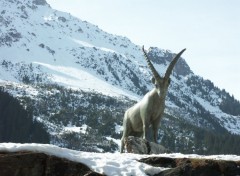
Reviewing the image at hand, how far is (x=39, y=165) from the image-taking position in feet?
44.4

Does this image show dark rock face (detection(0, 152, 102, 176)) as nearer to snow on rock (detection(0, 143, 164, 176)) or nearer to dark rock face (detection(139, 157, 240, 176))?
snow on rock (detection(0, 143, 164, 176))

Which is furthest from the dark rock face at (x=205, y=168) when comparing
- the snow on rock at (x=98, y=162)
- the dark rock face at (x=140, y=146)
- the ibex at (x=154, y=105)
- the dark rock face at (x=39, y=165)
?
the ibex at (x=154, y=105)

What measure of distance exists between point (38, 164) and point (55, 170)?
17.2 inches

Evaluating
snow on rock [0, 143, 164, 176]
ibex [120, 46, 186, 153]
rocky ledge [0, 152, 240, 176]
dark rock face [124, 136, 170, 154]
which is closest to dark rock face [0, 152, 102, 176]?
rocky ledge [0, 152, 240, 176]

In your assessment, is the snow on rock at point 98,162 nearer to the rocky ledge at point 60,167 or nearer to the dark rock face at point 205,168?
the rocky ledge at point 60,167

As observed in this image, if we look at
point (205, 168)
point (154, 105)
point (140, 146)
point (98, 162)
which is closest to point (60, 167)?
point (98, 162)

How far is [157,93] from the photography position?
877 inches

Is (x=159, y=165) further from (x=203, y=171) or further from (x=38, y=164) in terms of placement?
(x=38, y=164)

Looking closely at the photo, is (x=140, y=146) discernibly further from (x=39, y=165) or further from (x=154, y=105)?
(x=39, y=165)

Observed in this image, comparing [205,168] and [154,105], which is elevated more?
[154,105]

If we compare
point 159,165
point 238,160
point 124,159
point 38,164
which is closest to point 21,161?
point 38,164

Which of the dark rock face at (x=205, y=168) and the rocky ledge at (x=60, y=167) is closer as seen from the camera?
the rocky ledge at (x=60, y=167)

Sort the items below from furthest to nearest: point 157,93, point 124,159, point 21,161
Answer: point 157,93 → point 124,159 → point 21,161

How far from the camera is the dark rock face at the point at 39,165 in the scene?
526 inches
